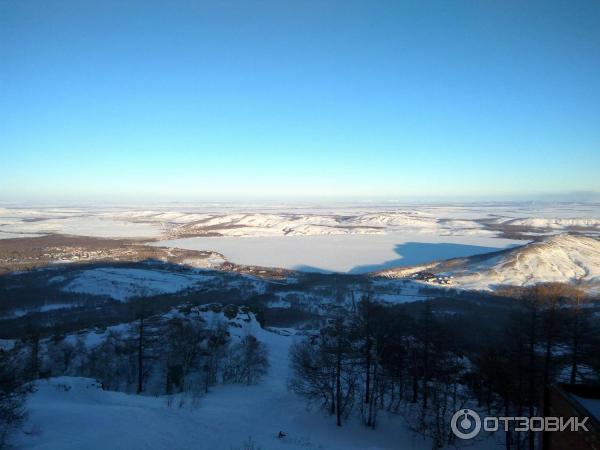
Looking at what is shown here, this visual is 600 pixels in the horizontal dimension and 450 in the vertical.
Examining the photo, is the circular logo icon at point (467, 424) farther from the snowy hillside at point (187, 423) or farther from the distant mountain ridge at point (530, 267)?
the distant mountain ridge at point (530, 267)

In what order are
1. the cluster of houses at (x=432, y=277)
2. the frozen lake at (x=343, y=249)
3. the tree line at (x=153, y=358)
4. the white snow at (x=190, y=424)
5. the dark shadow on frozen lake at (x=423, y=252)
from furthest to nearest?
the frozen lake at (x=343, y=249) → the dark shadow on frozen lake at (x=423, y=252) → the cluster of houses at (x=432, y=277) → the tree line at (x=153, y=358) → the white snow at (x=190, y=424)

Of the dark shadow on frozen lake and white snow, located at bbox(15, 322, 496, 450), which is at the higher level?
white snow, located at bbox(15, 322, 496, 450)

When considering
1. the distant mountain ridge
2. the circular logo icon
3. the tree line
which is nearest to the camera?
the circular logo icon

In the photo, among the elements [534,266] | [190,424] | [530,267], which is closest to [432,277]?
[530,267]

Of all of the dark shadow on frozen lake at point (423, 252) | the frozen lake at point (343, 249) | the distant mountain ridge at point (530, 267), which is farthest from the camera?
the frozen lake at point (343, 249)

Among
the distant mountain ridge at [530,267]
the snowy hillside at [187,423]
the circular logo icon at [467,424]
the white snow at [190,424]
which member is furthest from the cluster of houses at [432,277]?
the circular logo icon at [467,424]

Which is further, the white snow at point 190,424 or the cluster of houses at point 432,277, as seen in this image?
the cluster of houses at point 432,277

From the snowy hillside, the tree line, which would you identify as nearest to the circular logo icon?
the snowy hillside

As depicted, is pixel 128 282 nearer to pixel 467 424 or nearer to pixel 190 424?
pixel 190 424

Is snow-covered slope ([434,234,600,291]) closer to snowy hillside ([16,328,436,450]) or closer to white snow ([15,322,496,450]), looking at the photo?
white snow ([15,322,496,450])
